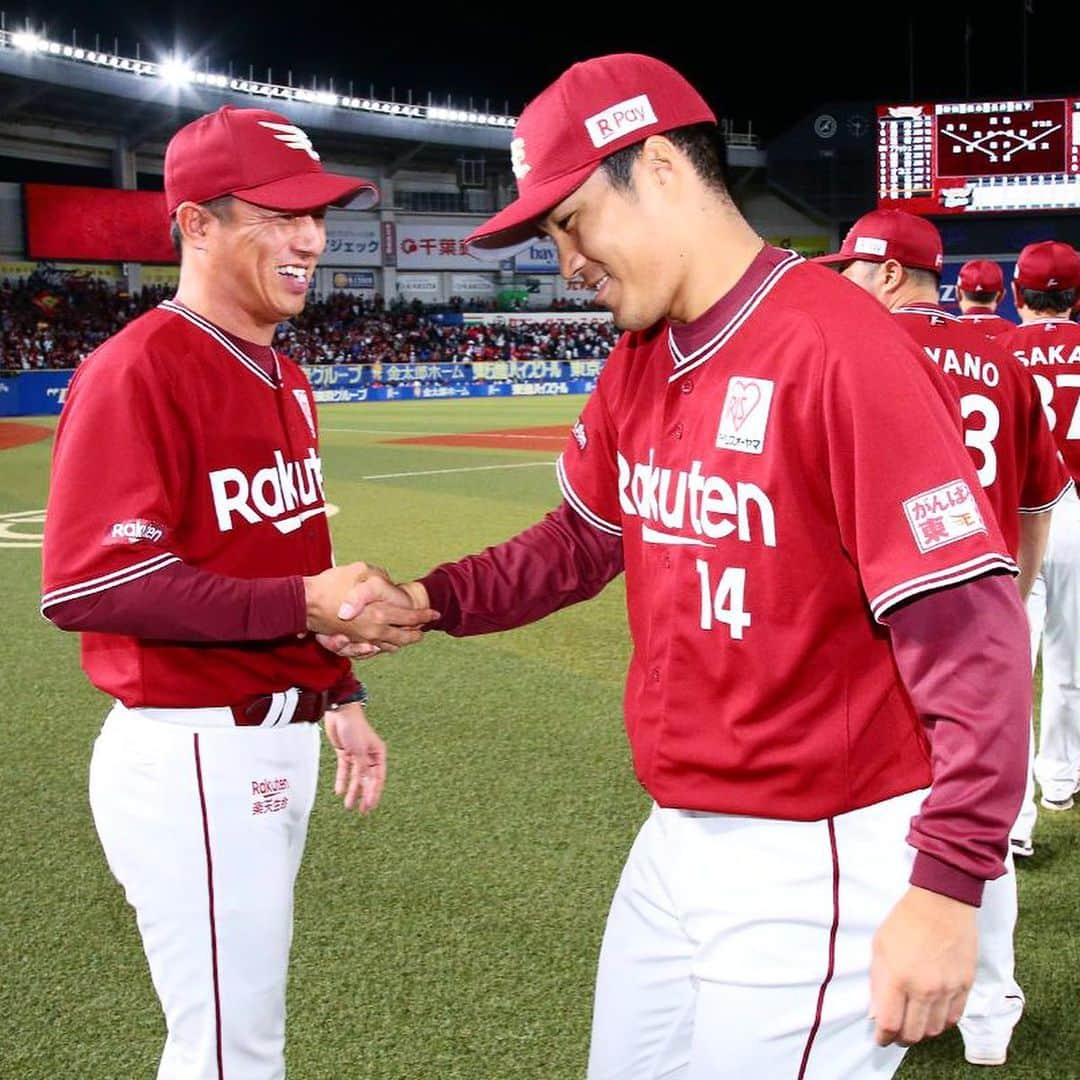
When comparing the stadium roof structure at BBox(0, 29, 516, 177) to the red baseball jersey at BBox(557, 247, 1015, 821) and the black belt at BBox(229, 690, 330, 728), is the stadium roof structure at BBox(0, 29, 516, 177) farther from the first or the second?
the red baseball jersey at BBox(557, 247, 1015, 821)

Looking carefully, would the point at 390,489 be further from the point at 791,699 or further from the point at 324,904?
the point at 791,699

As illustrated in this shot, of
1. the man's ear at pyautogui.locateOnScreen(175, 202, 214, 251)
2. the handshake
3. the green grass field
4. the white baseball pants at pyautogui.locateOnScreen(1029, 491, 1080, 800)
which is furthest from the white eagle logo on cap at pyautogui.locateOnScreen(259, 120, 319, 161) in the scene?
the white baseball pants at pyautogui.locateOnScreen(1029, 491, 1080, 800)

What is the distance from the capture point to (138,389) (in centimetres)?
213

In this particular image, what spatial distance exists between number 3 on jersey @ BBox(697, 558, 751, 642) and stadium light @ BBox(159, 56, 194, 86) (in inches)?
1548

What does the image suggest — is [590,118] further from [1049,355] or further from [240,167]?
[1049,355]

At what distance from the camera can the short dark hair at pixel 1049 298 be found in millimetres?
4516

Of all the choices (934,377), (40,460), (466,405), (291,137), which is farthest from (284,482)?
(466,405)

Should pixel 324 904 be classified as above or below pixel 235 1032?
below

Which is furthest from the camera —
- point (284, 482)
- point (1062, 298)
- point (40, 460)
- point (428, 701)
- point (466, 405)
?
point (466, 405)

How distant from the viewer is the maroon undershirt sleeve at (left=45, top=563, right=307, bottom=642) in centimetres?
207

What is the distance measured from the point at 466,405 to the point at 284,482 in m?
28.3

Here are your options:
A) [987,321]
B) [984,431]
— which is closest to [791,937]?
[984,431]

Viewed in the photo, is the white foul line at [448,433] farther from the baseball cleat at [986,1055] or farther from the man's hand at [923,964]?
the man's hand at [923,964]

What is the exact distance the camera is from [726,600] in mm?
1765
